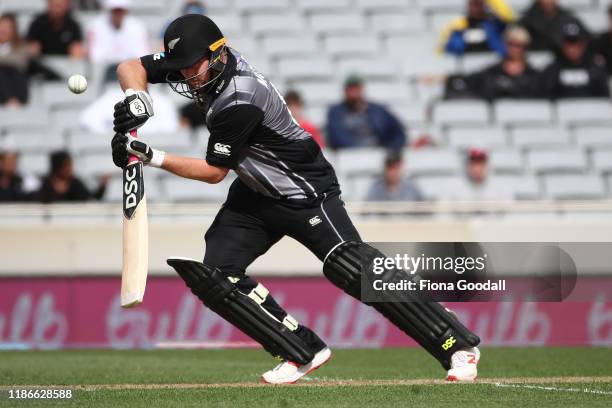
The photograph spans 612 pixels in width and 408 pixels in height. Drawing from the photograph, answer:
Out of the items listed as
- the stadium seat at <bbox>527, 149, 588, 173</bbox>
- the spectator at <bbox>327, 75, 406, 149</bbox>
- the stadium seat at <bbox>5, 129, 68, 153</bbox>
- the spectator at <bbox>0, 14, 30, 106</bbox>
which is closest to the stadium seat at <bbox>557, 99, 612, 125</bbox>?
the stadium seat at <bbox>527, 149, 588, 173</bbox>

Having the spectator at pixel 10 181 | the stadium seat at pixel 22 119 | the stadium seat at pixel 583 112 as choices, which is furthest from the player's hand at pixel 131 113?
the stadium seat at pixel 583 112

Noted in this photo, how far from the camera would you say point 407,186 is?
1111cm

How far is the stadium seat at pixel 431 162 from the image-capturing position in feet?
38.8

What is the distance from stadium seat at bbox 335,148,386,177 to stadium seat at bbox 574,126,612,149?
93.8 inches

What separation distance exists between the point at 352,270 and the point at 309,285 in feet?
14.0

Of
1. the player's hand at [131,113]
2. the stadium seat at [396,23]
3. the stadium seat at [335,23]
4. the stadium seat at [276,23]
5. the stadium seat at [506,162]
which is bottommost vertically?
the stadium seat at [506,162]

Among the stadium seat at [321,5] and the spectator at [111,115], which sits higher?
the stadium seat at [321,5]

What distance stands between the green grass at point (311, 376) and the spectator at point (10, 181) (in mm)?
1898

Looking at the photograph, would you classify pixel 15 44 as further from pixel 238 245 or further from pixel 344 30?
pixel 238 245

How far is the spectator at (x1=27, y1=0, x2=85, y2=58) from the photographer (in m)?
12.8

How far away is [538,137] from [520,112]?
1.27 ft

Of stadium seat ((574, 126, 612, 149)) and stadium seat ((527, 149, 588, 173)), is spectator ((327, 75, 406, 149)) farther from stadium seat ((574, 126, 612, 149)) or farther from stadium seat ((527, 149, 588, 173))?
stadium seat ((574, 126, 612, 149))

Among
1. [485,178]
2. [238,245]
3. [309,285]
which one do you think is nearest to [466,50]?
[485,178]

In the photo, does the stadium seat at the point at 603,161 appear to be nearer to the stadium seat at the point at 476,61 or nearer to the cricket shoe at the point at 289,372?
the stadium seat at the point at 476,61
